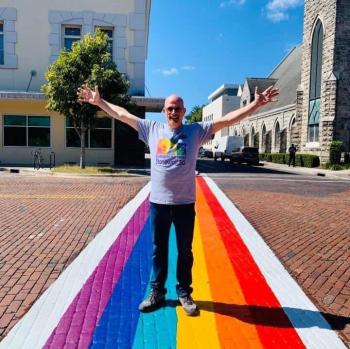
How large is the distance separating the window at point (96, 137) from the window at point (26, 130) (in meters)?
1.25

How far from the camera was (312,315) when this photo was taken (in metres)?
4.19

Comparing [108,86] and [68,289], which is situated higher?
[108,86]

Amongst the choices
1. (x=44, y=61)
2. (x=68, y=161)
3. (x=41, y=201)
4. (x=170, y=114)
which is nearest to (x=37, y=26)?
(x=44, y=61)

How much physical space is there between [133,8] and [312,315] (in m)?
25.5

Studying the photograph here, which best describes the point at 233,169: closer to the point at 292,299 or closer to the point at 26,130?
the point at 26,130

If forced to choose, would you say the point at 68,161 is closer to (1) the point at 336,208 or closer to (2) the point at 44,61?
(2) the point at 44,61

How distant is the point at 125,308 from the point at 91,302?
39cm

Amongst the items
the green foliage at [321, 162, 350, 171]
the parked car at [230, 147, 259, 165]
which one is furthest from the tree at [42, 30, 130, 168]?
the parked car at [230, 147, 259, 165]

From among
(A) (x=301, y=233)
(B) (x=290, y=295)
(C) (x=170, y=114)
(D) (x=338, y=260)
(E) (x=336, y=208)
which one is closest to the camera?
(C) (x=170, y=114)

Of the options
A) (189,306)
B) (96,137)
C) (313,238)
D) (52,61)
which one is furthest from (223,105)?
(189,306)

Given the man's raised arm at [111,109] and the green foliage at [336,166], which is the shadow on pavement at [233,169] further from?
the man's raised arm at [111,109]

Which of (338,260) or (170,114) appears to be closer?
(170,114)

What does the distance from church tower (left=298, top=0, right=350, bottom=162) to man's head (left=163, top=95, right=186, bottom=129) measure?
31.5m

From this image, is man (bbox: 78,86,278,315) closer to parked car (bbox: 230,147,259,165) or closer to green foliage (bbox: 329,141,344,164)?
green foliage (bbox: 329,141,344,164)
